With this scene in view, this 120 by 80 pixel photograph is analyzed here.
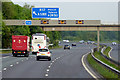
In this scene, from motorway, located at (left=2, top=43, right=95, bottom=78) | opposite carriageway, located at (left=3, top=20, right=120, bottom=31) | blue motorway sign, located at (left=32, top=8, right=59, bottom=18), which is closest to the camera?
motorway, located at (left=2, top=43, right=95, bottom=78)

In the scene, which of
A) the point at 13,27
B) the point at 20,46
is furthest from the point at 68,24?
the point at 20,46

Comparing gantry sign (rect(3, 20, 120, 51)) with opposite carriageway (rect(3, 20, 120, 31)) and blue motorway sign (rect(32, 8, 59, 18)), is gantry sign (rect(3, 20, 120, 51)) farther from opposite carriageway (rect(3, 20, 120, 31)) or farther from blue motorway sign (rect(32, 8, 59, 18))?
blue motorway sign (rect(32, 8, 59, 18))

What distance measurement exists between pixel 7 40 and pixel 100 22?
78.8ft

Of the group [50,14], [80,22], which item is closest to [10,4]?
[80,22]

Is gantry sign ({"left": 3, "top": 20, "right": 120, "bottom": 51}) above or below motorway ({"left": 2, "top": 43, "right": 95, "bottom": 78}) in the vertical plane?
above

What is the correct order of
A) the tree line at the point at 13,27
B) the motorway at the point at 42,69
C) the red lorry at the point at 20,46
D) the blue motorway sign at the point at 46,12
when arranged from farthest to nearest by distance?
the tree line at the point at 13,27 → the blue motorway sign at the point at 46,12 → the red lorry at the point at 20,46 → the motorway at the point at 42,69

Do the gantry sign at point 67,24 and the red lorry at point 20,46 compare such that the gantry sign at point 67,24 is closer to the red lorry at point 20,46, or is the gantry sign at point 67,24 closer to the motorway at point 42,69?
the red lorry at point 20,46

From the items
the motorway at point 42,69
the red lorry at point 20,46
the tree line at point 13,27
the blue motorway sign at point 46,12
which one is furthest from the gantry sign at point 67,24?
the motorway at point 42,69

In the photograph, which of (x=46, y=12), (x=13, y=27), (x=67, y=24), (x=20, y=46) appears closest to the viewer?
(x=20, y=46)

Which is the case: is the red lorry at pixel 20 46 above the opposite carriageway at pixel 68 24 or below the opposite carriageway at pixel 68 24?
below

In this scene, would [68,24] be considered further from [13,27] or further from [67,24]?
[13,27]

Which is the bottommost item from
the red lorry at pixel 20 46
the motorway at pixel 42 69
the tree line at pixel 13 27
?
the motorway at pixel 42 69

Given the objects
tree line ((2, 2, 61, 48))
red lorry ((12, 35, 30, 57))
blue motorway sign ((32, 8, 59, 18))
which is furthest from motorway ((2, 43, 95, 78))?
tree line ((2, 2, 61, 48))

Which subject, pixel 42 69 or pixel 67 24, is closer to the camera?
pixel 42 69
